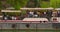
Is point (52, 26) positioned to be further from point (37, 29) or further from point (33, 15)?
point (33, 15)

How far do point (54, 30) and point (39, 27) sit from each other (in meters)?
0.69

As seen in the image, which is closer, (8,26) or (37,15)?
(8,26)

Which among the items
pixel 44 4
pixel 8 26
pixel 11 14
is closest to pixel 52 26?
pixel 8 26

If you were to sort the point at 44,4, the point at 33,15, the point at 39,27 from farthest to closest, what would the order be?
the point at 44,4
the point at 33,15
the point at 39,27

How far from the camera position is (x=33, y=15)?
1144 cm

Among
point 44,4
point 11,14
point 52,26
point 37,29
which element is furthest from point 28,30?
point 44,4

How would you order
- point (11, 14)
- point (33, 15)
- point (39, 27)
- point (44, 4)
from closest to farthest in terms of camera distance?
point (39, 27) < point (33, 15) < point (11, 14) < point (44, 4)

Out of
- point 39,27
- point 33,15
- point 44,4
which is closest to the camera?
point 39,27

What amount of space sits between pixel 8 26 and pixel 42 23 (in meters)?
1.36

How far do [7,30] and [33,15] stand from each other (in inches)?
119

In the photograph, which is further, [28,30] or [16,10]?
[16,10]

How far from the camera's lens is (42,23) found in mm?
8594

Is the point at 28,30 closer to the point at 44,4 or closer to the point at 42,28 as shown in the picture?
the point at 42,28

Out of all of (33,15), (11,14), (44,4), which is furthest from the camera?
(44,4)
